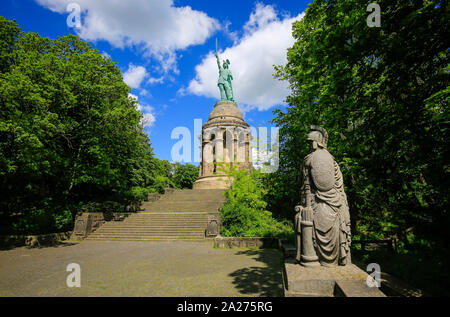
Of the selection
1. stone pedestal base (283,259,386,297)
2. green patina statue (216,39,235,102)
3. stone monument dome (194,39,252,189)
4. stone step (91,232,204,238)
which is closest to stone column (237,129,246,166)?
stone monument dome (194,39,252,189)

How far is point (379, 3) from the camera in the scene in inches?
210

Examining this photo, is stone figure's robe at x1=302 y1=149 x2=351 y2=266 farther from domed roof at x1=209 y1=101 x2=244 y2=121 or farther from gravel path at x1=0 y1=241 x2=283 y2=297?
domed roof at x1=209 y1=101 x2=244 y2=121

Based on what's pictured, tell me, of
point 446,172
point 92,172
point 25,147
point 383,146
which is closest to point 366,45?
point 383,146

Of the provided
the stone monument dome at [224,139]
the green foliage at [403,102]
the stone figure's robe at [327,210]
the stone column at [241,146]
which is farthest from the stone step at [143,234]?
the stone column at [241,146]

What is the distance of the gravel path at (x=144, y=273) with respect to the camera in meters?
5.32

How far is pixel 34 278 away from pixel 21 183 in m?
9.43

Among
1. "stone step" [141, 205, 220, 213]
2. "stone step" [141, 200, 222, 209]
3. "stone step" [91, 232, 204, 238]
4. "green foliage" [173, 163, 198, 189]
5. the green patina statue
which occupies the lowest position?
"stone step" [91, 232, 204, 238]

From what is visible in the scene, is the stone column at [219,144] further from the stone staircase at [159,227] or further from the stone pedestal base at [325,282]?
the stone pedestal base at [325,282]

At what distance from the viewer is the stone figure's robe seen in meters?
4.01

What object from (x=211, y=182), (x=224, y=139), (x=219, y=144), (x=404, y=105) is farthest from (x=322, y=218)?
(x=224, y=139)

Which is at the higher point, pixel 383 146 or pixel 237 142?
pixel 237 142

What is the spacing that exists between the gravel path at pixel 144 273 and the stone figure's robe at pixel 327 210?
6.03 feet

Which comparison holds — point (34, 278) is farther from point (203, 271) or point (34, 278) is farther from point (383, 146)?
point (383, 146)
